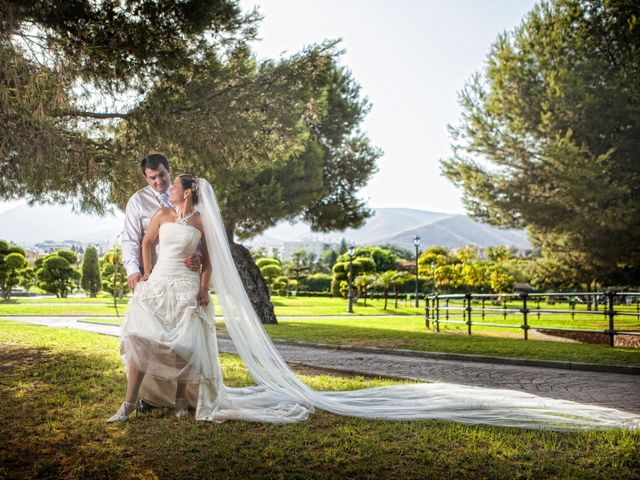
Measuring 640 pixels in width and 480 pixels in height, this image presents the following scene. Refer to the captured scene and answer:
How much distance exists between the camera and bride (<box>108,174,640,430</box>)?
4.93m

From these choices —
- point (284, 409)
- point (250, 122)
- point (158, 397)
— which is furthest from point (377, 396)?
point (250, 122)

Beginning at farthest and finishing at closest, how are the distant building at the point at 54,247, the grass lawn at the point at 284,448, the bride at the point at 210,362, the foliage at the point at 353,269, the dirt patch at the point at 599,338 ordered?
the distant building at the point at 54,247 → the foliage at the point at 353,269 → the dirt patch at the point at 599,338 → the bride at the point at 210,362 → the grass lawn at the point at 284,448

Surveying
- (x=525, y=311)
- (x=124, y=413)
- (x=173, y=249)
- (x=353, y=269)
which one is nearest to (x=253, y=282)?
(x=525, y=311)

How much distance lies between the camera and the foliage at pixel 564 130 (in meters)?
16.4

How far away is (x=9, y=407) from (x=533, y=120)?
16.9 meters

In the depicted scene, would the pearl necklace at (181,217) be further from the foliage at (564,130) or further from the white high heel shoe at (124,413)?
the foliage at (564,130)

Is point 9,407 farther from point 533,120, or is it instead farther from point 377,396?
point 533,120

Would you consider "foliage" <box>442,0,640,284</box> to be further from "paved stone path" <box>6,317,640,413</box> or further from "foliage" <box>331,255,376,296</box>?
"foliage" <box>331,255,376,296</box>

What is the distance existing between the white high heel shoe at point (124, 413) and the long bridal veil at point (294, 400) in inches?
21.9

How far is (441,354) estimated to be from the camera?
10.6 metres

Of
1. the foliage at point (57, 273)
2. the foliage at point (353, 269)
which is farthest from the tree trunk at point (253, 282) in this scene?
the foliage at point (353, 269)

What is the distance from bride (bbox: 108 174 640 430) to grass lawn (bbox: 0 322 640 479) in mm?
237

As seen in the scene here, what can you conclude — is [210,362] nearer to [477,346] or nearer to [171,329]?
[171,329]

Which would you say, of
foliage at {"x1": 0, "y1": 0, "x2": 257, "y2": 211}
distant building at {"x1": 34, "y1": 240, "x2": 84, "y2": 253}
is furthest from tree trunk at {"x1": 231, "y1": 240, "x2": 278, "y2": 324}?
distant building at {"x1": 34, "y1": 240, "x2": 84, "y2": 253}
